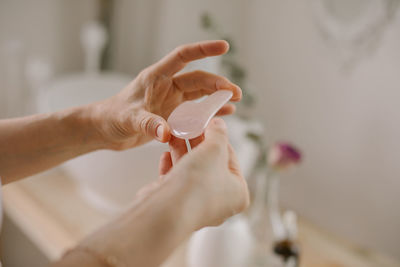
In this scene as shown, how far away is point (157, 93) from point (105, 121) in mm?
80

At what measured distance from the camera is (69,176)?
1.30m

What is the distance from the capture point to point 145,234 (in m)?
0.30

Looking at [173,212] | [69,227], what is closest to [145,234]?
[173,212]

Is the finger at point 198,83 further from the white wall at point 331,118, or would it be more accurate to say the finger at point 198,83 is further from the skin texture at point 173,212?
the white wall at point 331,118

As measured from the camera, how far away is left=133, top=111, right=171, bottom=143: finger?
1.37ft

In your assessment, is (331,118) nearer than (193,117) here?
No

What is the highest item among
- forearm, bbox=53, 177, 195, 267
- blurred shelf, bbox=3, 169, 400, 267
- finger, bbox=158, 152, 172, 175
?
forearm, bbox=53, 177, 195, 267

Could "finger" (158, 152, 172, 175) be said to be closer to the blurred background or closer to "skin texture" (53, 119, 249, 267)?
"skin texture" (53, 119, 249, 267)

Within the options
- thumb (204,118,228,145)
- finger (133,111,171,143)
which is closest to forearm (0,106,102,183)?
finger (133,111,171,143)

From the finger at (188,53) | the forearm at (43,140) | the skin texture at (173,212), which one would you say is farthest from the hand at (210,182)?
the forearm at (43,140)

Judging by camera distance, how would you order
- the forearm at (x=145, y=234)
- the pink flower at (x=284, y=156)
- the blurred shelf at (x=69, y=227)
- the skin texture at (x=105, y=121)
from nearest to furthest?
the forearm at (x=145, y=234) → the skin texture at (x=105, y=121) → the pink flower at (x=284, y=156) → the blurred shelf at (x=69, y=227)

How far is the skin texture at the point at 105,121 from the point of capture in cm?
52

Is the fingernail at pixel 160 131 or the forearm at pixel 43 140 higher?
the fingernail at pixel 160 131

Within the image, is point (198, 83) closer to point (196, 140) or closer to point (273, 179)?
point (196, 140)
